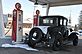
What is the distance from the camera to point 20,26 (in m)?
14.4

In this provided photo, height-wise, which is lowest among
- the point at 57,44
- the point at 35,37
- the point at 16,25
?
the point at 57,44

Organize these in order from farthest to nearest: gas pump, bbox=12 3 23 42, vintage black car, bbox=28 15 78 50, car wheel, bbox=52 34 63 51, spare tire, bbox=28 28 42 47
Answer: gas pump, bbox=12 3 23 42, spare tire, bbox=28 28 42 47, vintage black car, bbox=28 15 78 50, car wheel, bbox=52 34 63 51

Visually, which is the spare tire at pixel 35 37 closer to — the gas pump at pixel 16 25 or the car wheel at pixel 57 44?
the car wheel at pixel 57 44

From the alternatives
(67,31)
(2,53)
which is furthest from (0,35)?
(67,31)

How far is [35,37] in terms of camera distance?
12555 mm

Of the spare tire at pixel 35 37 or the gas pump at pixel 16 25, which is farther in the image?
the gas pump at pixel 16 25

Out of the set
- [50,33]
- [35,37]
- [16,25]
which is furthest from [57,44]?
[16,25]

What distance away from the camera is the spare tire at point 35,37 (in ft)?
39.7

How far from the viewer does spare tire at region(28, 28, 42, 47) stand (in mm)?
12097

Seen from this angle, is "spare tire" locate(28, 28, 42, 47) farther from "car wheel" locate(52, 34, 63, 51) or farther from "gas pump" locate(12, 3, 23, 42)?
"gas pump" locate(12, 3, 23, 42)

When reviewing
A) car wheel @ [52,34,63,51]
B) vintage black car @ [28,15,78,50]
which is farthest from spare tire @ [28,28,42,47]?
car wheel @ [52,34,63,51]

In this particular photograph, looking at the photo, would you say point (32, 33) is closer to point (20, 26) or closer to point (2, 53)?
point (20, 26)

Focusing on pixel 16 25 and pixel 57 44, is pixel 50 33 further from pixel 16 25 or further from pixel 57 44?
pixel 16 25

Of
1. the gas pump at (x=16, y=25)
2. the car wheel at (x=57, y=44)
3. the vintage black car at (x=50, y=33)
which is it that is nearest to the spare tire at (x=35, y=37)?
the vintage black car at (x=50, y=33)
